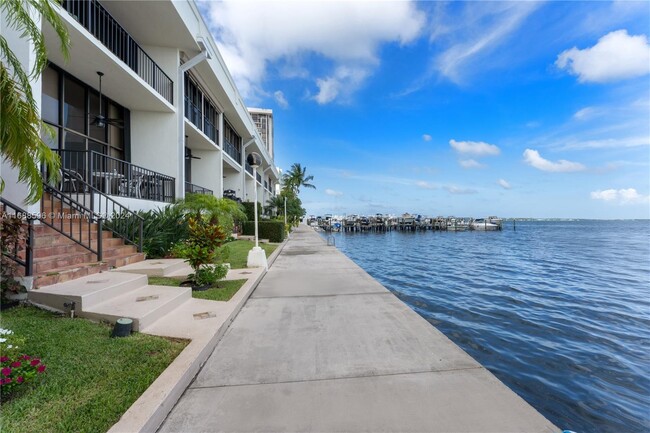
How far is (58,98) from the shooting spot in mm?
8875

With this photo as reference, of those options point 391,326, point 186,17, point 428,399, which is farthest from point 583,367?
point 186,17

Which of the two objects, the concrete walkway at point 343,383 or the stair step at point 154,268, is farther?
the stair step at point 154,268

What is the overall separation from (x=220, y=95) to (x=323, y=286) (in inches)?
562

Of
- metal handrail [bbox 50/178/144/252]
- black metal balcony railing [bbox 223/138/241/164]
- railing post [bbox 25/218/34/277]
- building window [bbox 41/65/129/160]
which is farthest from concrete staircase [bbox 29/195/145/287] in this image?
black metal balcony railing [bbox 223/138/241/164]

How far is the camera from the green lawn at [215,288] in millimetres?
5879

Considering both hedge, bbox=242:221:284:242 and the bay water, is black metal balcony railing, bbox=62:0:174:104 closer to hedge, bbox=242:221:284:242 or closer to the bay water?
hedge, bbox=242:221:284:242

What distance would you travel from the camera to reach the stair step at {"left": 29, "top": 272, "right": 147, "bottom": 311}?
14.3ft

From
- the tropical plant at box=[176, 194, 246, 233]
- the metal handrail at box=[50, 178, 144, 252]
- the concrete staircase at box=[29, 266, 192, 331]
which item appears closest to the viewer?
the concrete staircase at box=[29, 266, 192, 331]

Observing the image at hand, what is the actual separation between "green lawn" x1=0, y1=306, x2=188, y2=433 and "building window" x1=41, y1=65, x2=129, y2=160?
623 centimetres

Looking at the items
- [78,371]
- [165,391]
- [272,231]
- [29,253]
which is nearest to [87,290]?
[29,253]

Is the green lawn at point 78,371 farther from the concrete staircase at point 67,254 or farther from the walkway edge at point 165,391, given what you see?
the concrete staircase at point 67,254

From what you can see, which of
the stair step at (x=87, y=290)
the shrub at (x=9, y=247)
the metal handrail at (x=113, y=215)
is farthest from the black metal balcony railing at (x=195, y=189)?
the shrub at (x=9, y=247)

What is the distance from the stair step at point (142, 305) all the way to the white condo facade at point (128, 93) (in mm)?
3029

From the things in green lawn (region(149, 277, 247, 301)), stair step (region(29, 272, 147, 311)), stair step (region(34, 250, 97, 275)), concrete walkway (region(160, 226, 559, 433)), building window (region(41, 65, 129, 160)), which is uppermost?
building window (region(41, 65, 129, 160))
